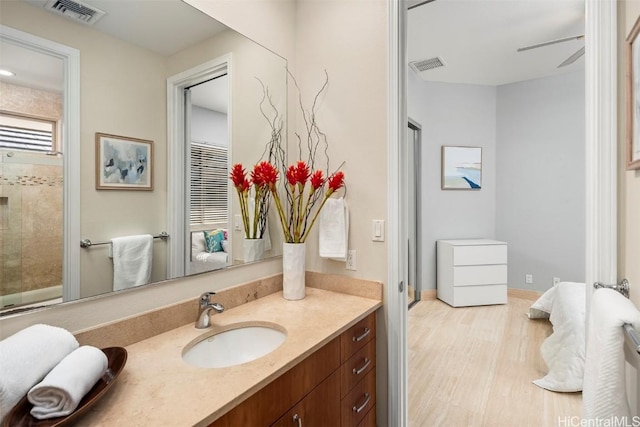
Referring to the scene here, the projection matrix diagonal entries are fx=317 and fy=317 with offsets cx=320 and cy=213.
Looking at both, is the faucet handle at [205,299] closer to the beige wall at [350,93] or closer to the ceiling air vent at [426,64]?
the beige wall at [350,93]

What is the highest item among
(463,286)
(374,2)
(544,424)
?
(374,2)

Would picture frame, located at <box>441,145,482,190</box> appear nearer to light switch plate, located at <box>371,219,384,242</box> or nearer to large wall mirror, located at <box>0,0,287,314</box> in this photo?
light switch plate, located at <box>371,219,384,242</box>

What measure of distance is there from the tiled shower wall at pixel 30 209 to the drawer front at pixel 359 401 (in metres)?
1.11

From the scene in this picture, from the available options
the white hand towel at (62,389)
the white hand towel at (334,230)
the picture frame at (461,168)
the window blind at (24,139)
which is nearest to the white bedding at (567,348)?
the white hand towel at (334,230)

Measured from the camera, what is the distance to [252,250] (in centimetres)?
163

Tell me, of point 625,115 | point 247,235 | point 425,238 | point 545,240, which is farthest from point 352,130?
point 545,240

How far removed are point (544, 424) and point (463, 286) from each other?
2088mm

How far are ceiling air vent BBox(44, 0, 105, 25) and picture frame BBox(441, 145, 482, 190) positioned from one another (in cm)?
399

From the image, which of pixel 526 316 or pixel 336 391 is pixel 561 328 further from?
pixel 336 391

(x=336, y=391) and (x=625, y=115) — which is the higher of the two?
(x=625, y=115)

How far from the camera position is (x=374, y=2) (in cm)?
158

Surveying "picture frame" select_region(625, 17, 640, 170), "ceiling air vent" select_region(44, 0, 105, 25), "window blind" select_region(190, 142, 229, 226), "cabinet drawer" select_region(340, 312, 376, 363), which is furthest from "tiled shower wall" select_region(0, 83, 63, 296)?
"picture frame" select_region(625, 17, 640, 170)

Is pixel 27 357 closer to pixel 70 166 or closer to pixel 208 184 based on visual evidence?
pixel 70 166

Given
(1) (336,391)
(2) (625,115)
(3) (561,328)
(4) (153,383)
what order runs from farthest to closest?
1. (3) (561,328)
2. (1) (336,391)
3. (2) (625,115)
4. (4) (153,383)
